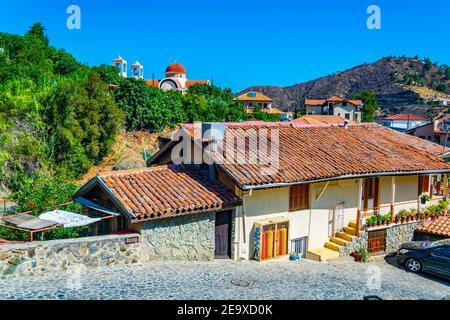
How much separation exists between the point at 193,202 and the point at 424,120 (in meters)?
78.3

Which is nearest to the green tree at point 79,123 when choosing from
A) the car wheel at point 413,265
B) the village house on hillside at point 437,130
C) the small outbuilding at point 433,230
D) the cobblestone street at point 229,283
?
the cobblestone street at point 229,283

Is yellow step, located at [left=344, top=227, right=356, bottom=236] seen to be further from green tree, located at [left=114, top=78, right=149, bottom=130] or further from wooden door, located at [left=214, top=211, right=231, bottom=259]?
green tree, located at [left=114, top=78, right=149, bottom=130]

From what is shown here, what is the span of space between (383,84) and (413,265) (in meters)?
118

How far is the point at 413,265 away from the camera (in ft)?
51.1

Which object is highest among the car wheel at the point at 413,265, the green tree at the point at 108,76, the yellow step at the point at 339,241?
the green tree at the point at 108,76

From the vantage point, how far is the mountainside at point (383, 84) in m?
113

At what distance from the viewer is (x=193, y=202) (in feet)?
44.3

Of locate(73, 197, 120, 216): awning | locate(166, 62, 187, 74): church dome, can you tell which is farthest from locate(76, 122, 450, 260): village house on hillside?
locate(166, 62, 187, 74): church dome

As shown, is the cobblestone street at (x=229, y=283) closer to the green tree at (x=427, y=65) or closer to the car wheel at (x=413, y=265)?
the car wheel at (x=413, y=265)

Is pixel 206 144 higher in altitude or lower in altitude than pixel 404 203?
higher

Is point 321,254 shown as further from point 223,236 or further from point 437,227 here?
point 437,227

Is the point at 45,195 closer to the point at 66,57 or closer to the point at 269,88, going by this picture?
the point at 66,57

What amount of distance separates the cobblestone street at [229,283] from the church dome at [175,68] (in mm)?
68005
